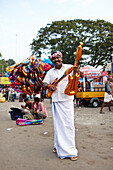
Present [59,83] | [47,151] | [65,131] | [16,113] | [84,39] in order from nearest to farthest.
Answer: [65,131]
[59,83]
[47,151]
[16,113]
[84,39]

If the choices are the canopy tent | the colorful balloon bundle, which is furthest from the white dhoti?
the canopy tent

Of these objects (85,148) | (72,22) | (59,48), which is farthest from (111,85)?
(72,22)

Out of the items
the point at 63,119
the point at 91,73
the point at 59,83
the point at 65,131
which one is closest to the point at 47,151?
the point at 65,131

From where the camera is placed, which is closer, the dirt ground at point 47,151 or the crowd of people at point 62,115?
the dirt ground at point 47,151

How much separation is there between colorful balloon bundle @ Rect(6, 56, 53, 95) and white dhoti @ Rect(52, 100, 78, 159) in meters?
3.92

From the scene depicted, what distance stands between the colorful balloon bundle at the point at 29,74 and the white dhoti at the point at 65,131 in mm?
3916

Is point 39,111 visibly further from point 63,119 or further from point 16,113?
point 63,119

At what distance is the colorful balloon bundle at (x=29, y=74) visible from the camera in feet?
24.2

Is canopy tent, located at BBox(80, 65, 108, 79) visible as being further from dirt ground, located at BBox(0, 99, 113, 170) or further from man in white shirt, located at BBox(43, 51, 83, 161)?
man in white shirt, located at BBox(43, 51, 83, 161)

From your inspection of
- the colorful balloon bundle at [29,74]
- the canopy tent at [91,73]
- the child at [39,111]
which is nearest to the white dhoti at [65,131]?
the child at [39,111]

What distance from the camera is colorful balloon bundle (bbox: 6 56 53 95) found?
736cm

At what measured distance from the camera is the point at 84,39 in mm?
23828

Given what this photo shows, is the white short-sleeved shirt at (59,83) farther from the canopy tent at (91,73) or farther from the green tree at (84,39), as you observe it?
the green tree at (84,39)

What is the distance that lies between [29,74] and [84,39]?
1774cm
